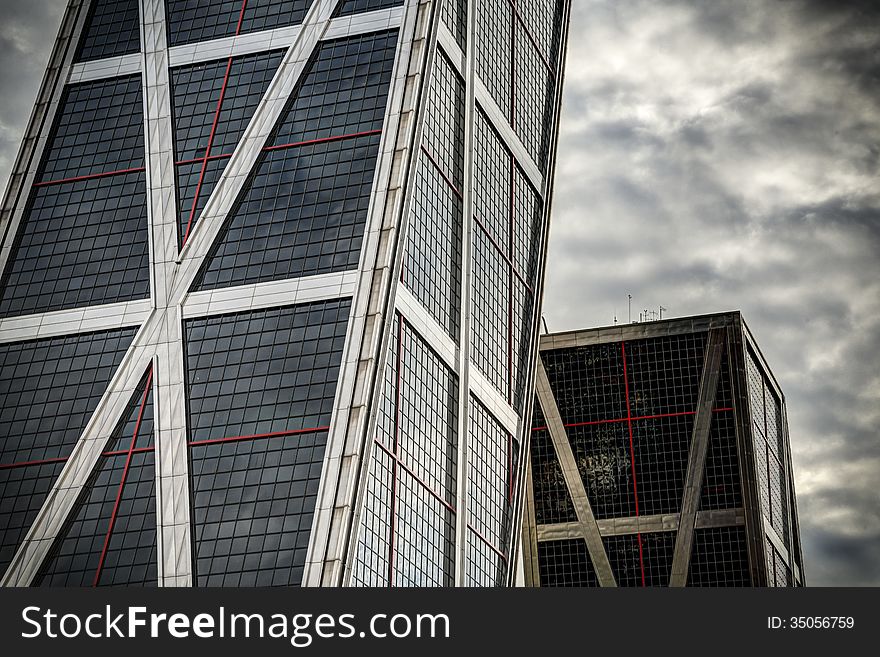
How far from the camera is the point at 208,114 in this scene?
195 ft

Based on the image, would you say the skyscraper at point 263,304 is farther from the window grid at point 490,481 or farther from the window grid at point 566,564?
the window grid at point 566,564

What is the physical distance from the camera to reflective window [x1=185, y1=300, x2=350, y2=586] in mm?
48469

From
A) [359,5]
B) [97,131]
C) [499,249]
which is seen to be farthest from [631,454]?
[97,131]

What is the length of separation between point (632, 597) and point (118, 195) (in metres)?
36.9

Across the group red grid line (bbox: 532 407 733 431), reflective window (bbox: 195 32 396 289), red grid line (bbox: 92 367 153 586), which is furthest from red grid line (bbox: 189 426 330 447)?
red grid line (bbox: 532 407 733 431)

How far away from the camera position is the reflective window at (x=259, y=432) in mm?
48469

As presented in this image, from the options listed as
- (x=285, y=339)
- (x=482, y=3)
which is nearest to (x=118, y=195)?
(x=285, y=339)

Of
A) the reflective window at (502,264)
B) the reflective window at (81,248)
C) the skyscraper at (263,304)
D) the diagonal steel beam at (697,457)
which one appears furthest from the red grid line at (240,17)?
the diagonal steel beam at (697,457)

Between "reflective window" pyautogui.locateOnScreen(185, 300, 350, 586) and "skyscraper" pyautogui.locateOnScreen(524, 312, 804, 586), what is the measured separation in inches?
1223

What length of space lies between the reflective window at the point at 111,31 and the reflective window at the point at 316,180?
968cm

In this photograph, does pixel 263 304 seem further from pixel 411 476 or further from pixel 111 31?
pixel 111 31

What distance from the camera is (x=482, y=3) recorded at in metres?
65.9

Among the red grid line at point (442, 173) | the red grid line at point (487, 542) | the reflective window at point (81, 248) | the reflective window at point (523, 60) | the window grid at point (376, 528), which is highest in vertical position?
the reflective window at point (523, 60)

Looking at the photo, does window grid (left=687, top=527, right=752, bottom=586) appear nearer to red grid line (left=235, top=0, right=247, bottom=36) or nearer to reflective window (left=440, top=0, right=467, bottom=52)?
reflective window (left=440, top=0, right=467, bottom=52)
